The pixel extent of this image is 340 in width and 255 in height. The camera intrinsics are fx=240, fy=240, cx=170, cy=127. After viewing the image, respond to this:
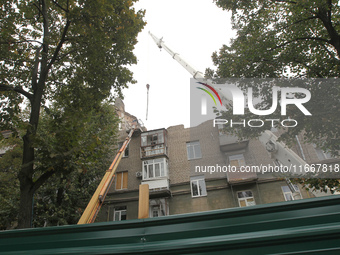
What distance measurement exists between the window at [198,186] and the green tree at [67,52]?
12.5 m

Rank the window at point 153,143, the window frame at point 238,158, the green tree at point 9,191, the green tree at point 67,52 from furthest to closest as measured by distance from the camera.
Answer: the window at point 153,143 → the window frame at point 238,158 → the green tree at point 9,191 → the green tree at point 67,52

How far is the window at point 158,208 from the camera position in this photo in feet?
63.2

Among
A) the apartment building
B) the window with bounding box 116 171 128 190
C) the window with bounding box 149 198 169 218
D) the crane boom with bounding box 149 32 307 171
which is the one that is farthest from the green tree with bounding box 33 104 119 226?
the crane boom with bounding box 149 32 307 171

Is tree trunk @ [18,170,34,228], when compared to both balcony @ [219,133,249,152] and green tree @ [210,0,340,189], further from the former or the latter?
balcony @ [219,133,249,152]

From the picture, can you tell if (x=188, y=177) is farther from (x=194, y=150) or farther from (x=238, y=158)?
(x=238, y=158)

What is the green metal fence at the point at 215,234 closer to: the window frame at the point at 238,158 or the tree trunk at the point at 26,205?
the tree trunk at the point at 26,205

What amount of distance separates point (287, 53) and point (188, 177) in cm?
1316

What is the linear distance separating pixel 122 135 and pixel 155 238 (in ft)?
77.0

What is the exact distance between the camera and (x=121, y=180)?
858 inches

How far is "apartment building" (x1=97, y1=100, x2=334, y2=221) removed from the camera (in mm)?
17766

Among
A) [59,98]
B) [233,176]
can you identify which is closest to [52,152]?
[59,98]

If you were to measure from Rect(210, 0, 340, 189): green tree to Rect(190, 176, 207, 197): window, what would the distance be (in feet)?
34.7

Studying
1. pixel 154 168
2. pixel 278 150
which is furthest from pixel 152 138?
pixel 278 150

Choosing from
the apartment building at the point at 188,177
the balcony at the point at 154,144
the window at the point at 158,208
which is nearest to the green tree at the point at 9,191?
the apartment building at the point at 188,177
